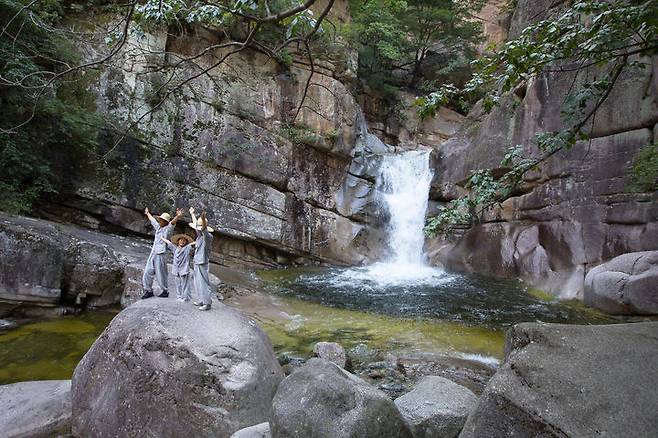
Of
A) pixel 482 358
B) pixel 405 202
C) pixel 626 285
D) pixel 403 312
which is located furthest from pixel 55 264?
pixel 405 202

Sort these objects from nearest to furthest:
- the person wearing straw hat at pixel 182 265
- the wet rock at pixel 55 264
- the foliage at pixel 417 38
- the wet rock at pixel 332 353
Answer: the wet rock at pixel 332 353 → the person wearing straw hat at pixel 182 265 → the wet rock at pixel 55 264 → the foliage at pixel 417 38

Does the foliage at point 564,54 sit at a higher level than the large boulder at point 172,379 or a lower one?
higher

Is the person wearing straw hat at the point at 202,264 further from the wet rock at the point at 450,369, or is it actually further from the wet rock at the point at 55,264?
the wet rock at the point at 55,264

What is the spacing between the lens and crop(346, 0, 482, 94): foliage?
2082 cm

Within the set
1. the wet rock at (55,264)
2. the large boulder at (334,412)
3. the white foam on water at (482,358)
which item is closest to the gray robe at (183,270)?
the large boulder at (334,412)

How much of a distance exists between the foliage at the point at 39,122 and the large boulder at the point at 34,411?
21.8ft

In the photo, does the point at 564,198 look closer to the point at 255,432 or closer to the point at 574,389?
the point at 574,389

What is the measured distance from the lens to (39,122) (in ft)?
37.6

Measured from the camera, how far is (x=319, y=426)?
3.36 m

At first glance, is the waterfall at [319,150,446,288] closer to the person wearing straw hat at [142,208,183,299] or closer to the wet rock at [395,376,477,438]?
the person wearing straw hat at [142,208,183,299]

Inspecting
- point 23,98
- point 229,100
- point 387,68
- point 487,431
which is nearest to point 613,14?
point 487,431

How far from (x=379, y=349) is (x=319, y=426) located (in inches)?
161

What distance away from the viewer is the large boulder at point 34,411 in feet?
15.0

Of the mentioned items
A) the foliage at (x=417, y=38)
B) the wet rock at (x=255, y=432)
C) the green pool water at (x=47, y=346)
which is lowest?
the green pool water at (x=47, y=346)
